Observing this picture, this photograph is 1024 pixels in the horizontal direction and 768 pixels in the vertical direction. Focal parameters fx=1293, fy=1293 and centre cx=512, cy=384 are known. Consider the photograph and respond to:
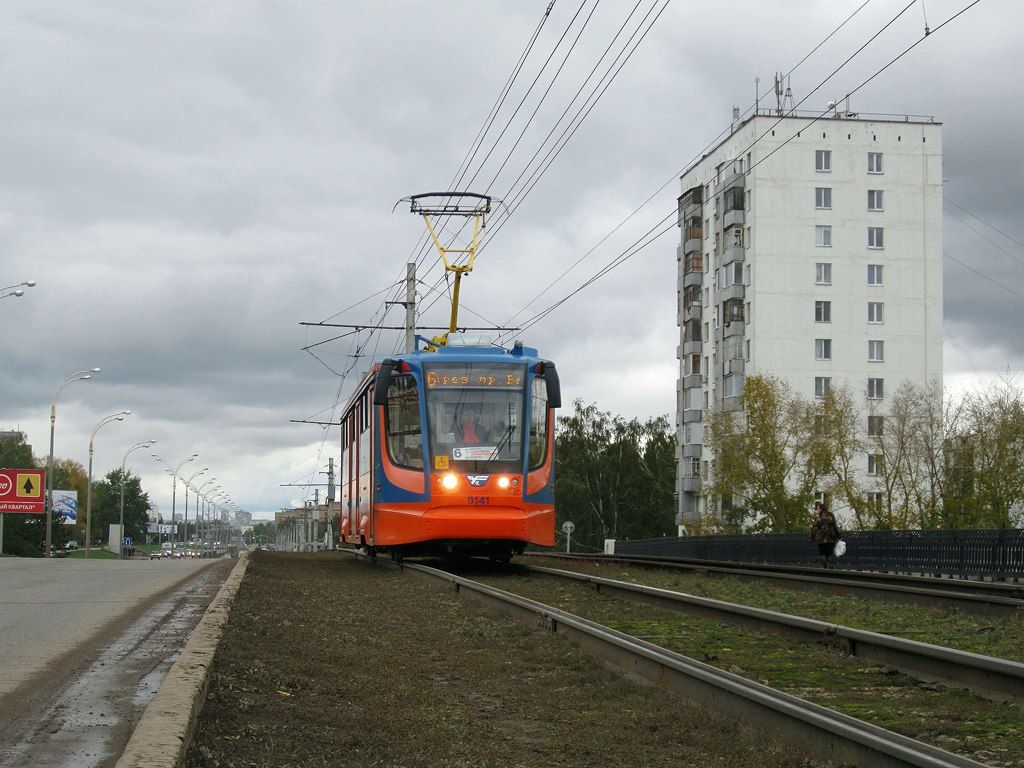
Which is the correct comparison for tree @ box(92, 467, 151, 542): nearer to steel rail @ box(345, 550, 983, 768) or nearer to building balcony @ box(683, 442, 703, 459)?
building balcony @ box(683, 442, 703, 459)

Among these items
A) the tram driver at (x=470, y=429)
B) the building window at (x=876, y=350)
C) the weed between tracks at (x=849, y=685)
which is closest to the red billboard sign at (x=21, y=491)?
the building window at (x=876, y=350)

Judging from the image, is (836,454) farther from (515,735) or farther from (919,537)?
(515,735)

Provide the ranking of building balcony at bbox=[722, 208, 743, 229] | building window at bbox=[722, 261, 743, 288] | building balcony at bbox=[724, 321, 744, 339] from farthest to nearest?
building window at bbox=[722, 261, 743, 288] < building balcony at bbox=[722, 208, 743, 229] < building balcony at bbox=[724, 321, 744, 339]

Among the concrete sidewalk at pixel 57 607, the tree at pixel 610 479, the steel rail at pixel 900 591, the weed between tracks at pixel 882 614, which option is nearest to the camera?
the concrete sidewalk at pixel 57 607

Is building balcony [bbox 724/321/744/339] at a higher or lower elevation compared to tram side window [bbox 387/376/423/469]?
higher

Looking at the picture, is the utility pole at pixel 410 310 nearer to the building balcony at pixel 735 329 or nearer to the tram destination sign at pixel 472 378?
the tram destination sign at pixel 472 378

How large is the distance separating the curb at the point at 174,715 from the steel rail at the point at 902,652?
4357mm

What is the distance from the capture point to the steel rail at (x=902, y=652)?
23.9ft

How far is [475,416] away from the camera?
2002 centimetres

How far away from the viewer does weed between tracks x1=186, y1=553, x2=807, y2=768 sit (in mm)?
5949

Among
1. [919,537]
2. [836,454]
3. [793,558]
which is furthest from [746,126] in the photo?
[919,537]

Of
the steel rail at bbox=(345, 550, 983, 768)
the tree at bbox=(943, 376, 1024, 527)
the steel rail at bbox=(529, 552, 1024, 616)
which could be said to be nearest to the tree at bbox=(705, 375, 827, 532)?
the tree at bbox=(943, 376, 1024, 527)

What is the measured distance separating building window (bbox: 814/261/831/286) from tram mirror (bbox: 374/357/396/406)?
174ft

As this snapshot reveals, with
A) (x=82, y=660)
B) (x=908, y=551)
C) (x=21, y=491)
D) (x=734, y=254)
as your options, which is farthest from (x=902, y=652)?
(x=21, y=491)
